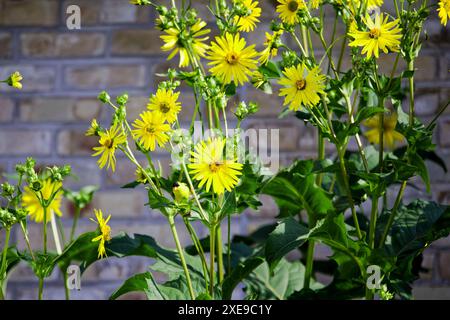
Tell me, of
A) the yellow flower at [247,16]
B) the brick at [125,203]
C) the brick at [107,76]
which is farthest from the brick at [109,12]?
the yellow flower at [247,16]

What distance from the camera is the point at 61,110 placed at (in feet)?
5.93

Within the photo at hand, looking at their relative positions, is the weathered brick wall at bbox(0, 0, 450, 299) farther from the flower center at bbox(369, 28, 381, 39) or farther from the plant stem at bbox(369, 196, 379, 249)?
the flower center at bbox(369, 28, 381, 39)

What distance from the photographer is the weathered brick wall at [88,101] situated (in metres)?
1.79

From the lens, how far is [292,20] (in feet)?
3.22

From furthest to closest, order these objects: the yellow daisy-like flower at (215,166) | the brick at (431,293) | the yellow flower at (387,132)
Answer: the brick at (431,293) < the yellow flower at (387,132) < the yellow daisy-like flower at (215,166)

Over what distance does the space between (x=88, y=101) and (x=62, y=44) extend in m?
0.15

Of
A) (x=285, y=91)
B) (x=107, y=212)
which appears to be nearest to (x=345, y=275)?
(x=285, y=91)

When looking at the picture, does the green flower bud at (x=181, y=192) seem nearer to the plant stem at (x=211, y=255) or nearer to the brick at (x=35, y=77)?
the plant stem at (x=211, y=255)

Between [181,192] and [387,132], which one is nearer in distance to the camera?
[181,192]

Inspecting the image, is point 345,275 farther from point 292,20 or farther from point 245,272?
point 292,20

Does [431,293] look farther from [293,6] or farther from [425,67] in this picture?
[293,6]

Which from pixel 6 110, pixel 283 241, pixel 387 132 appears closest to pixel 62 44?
pixel 6 110

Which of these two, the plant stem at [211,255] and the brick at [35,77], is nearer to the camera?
the plant stem at [211,255]
